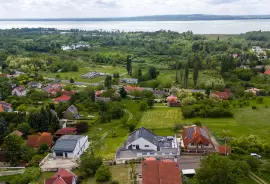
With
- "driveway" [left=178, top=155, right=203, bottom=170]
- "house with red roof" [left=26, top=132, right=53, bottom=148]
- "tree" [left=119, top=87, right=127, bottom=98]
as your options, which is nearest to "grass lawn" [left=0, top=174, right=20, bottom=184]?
"house with red roof" [left=26, top=132, right=53, bottom=148]

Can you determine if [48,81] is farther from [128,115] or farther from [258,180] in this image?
[258,180]

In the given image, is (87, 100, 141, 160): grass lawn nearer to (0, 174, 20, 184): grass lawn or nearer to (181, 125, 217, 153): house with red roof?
(181, 125, 217, 153): house with red roof

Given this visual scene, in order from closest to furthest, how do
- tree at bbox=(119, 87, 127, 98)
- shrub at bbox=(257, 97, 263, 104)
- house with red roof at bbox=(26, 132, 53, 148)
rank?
house with red roof at bbox=(26, 132, 53, 148)
shrub at bbox=(257, 97, 263, 104)
tree at bbox=(119, 87, 127, 98)

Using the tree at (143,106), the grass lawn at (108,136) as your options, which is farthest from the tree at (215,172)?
the tree at (143,106)

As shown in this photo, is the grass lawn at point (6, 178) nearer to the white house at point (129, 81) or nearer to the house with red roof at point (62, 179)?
the house with red roof at point (62, 179)

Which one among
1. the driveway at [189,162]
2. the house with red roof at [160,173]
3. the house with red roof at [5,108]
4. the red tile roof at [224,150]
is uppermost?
the house with red roof at [160,173]

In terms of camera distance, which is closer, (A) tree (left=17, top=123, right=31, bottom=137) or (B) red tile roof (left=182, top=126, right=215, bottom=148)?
(B) red tile roof (left=182, top=126, right=215, bottom=148)

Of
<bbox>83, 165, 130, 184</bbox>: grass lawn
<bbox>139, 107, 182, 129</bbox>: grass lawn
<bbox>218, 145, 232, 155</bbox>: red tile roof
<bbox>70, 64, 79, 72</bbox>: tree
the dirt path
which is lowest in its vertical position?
<bbox>83, 165, 130, 184</bbox>: grass lawn
